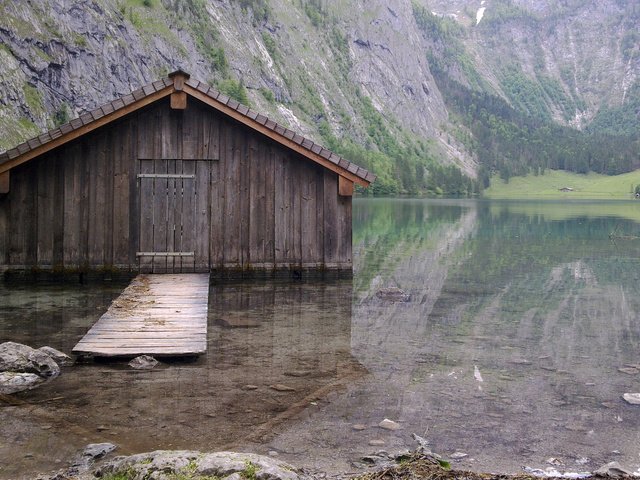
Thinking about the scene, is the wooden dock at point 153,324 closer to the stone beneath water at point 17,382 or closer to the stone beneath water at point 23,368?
the stone beneath water at point 23,368

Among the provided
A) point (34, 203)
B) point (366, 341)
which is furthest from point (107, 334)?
point (34, 203)

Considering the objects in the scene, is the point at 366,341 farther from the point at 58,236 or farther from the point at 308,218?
the point at 58,236

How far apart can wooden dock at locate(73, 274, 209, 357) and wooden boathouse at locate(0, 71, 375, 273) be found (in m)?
2.34

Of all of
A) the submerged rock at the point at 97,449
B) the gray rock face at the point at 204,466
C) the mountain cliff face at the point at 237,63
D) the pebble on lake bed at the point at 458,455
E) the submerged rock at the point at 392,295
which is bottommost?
the pebble on lake bed at the point at 458,455

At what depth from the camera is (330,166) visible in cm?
1697

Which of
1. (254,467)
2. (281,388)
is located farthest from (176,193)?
(254,467)

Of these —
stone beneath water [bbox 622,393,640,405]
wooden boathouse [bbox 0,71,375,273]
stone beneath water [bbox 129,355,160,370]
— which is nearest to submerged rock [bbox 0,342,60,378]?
stone beneath water [bbox 129,355,160,370]

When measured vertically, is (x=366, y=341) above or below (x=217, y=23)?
below

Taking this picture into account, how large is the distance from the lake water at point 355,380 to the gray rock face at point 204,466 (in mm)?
923

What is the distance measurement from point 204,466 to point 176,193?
11.9m

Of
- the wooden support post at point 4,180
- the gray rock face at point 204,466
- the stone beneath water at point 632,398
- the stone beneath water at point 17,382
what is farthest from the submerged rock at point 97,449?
the wooden support post at point 4,180

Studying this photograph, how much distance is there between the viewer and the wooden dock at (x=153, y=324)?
978cm

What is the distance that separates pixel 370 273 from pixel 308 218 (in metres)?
4.51

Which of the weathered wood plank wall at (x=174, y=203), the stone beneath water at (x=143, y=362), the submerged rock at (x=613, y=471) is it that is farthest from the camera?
the weathered wood plank wall at (x=174, y=203)
